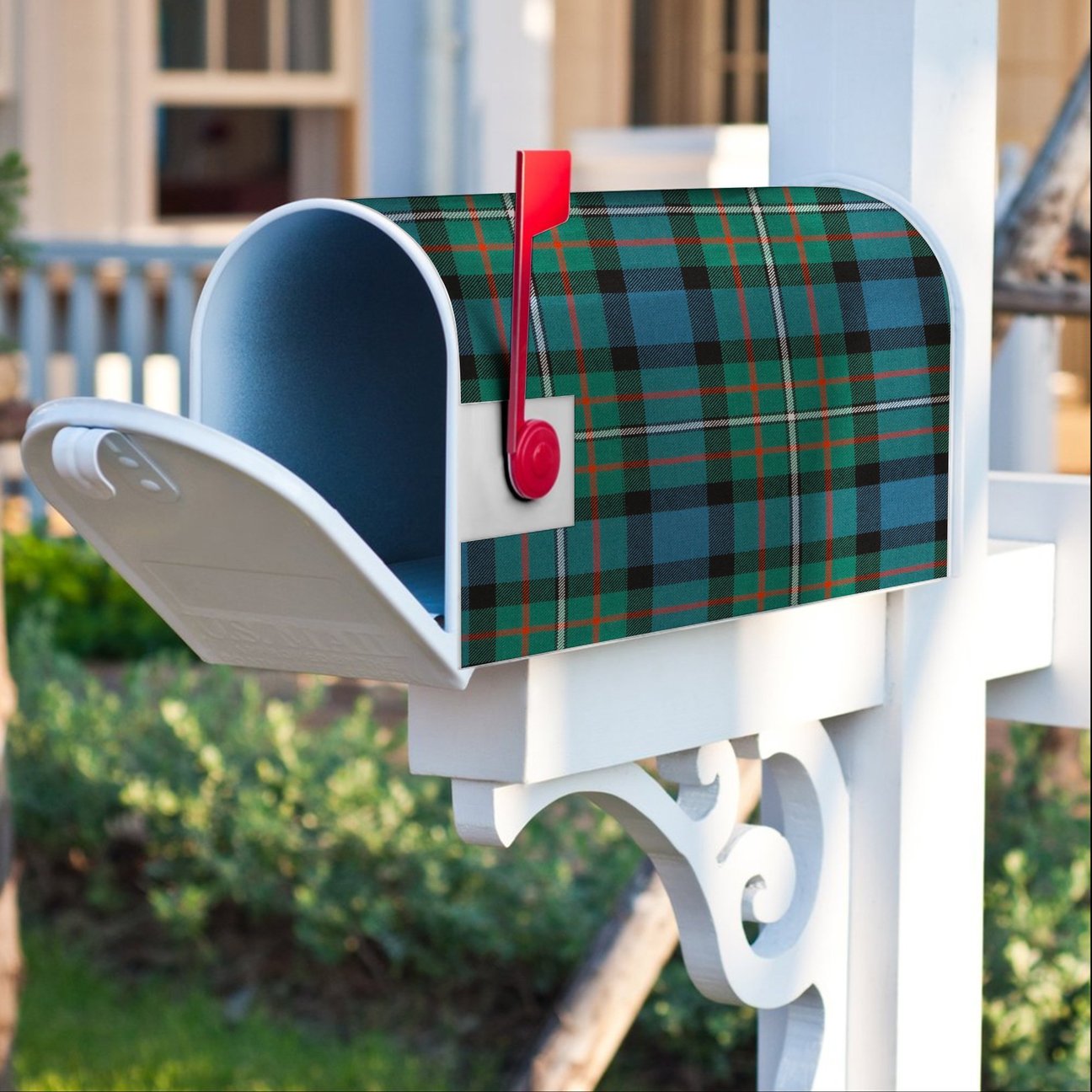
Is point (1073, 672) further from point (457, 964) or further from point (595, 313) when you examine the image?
point (457, 964)

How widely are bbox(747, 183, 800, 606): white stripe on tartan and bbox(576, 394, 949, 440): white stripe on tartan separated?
0.01 metres

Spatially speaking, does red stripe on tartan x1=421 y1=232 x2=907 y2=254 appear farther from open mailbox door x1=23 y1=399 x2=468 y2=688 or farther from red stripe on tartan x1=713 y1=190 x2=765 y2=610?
open mailbox door x1=23 y1=399 x2=468 y2=688

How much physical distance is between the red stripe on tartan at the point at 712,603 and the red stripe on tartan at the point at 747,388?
0.45 feet

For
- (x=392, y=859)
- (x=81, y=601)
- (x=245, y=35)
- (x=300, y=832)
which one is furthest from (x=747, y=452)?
(x=245, y=35)

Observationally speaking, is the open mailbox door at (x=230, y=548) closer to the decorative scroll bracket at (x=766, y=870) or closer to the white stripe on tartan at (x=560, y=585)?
the white stripe on tartan at (x=560, y=585)

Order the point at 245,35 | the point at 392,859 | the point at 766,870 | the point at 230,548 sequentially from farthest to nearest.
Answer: the point at 245,35 → the point at 392,859 → the point at 766,870 → the point at 230,548

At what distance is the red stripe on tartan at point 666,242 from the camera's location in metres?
1.08

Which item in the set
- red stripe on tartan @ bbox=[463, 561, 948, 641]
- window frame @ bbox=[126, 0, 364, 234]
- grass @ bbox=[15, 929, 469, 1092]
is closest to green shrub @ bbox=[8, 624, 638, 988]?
grass @ bbox=[15, 929, 469, 1092]

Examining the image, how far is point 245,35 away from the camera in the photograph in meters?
7.98

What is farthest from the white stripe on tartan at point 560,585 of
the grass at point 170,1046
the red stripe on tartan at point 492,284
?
the grass at point 170,1046

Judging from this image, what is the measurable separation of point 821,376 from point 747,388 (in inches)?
3.2

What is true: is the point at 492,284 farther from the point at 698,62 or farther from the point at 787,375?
the point at 698,62

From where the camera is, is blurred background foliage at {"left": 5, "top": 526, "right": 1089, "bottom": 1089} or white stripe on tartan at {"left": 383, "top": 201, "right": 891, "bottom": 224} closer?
white stripe on tartan at {"left": 383, "top": 201, "right": 891, "bottom": 224}

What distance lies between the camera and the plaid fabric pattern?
1.11m
